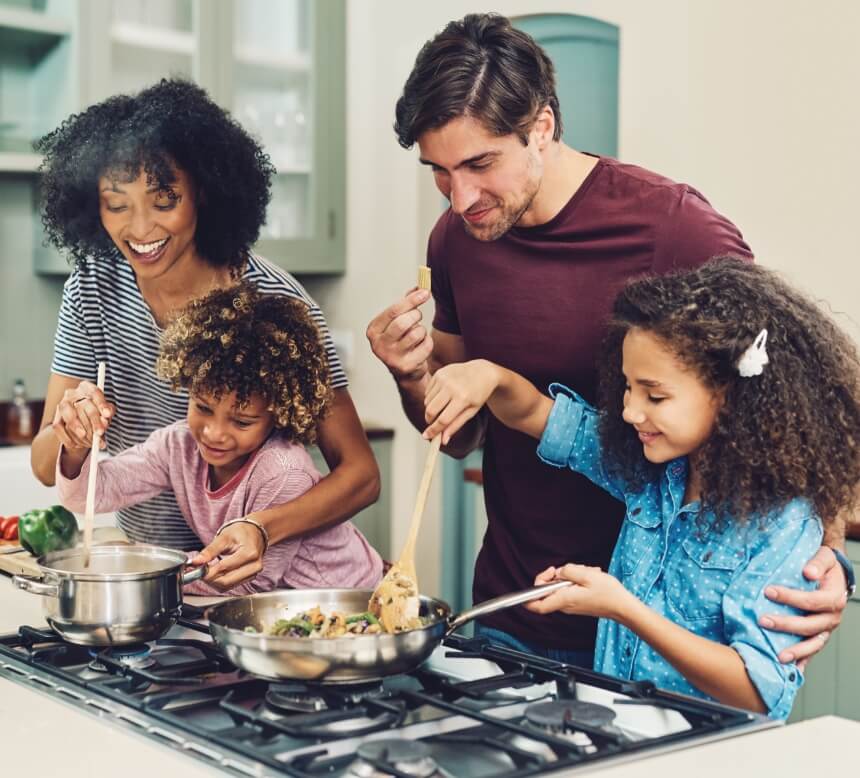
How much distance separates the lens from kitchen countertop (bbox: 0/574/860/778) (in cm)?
112

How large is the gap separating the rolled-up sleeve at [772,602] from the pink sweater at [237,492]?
0.74 m

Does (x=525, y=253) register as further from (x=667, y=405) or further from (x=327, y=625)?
(x=327, y=625)

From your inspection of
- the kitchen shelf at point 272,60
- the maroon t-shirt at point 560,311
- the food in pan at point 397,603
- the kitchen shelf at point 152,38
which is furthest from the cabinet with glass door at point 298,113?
the food in pan at point 397,603

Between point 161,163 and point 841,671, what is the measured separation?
70.1 inches

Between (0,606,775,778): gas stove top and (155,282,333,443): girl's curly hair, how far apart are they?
53 centimetres

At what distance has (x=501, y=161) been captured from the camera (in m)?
1.79

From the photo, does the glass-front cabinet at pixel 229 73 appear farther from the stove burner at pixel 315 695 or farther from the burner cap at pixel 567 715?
the burner cap at pixel 567 715

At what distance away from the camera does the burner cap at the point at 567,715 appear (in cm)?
121

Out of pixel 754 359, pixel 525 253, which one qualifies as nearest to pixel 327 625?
pixel 754 359

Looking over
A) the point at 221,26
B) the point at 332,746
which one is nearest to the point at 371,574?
the point at 332,746

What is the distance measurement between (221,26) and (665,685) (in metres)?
3.03

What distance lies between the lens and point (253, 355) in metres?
1.99

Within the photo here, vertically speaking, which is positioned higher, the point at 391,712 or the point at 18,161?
the point at 18,161

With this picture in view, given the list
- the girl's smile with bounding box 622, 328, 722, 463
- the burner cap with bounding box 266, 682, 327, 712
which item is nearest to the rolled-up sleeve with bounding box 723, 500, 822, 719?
the girl's smile with bounding box 622, 328, 722, 463
